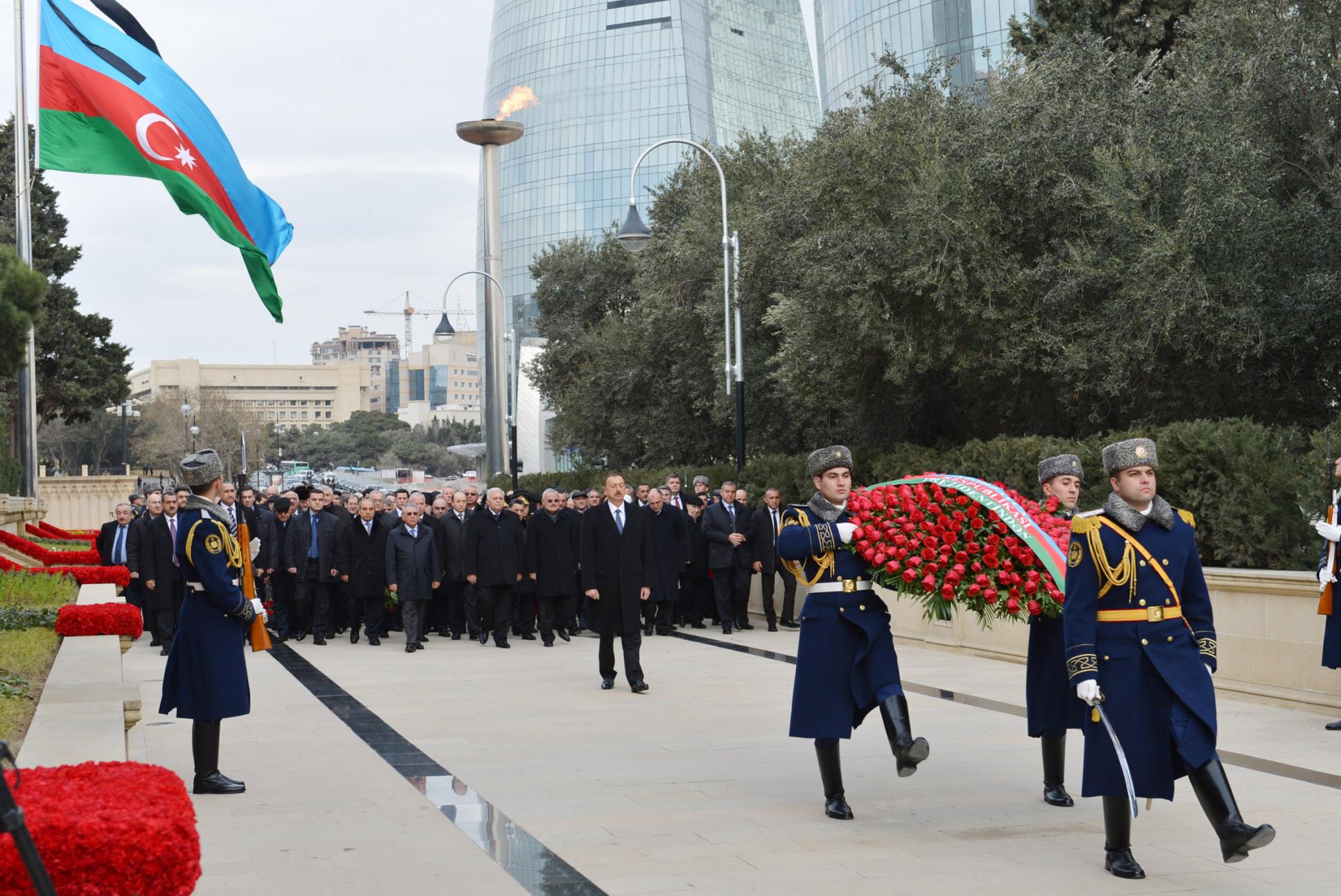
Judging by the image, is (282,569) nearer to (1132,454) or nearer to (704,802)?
(704,802)

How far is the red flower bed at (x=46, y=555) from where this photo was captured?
2534 centimetres

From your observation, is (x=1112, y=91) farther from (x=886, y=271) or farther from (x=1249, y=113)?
(x=886, y=271)

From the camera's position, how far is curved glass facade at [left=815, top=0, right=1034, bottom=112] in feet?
230

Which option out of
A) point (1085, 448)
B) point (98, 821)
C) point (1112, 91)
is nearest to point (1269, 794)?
point (98, 821)

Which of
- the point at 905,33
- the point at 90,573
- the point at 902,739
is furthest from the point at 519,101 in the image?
the point at 902,739

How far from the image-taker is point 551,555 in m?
17.6

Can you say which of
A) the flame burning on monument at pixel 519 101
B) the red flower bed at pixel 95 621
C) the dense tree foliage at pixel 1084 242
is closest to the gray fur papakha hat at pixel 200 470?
the red flower bed at pixel 95 621

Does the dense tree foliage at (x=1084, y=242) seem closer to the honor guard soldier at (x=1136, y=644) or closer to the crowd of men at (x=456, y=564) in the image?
the crowd of men at (x=456, y=564)

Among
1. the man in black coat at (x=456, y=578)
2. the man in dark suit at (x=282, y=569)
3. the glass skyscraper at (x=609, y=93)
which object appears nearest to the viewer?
the man in black coat at (x=456, y=578)

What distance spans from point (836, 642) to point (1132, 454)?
1971 mm

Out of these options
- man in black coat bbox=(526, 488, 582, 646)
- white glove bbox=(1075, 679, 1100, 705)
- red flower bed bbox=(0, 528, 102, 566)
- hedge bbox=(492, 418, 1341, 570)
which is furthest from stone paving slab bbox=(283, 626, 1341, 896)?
red flower bed bbox=(0, 528, 102, 566)

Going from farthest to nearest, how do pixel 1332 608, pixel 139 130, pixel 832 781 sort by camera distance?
pixel 139 130, pixel 1332 608, pixel 832 781

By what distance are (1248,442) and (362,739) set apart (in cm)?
800

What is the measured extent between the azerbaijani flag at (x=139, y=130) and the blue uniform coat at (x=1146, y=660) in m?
12.0
